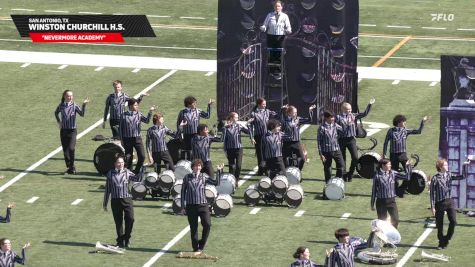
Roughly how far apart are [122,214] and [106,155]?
22.2 ft

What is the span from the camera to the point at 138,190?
4919cm

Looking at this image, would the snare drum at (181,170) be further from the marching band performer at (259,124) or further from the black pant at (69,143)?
the black pant at (69,143)

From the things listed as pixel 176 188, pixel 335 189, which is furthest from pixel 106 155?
pixel 335 189

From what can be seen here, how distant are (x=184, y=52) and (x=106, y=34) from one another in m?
3.66

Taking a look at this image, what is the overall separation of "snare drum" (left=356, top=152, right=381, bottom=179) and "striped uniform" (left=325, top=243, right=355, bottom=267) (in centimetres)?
1083

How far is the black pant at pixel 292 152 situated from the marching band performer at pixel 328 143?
0.84m

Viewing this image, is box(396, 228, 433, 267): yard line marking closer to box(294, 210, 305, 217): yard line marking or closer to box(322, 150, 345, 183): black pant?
box(294, 210, 305, 217): yard line marking

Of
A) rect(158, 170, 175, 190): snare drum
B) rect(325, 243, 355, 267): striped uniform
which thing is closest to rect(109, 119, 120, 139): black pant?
rect(158, 170, 175, 190): snare drum

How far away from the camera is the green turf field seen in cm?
4534

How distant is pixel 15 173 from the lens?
52.0 meters

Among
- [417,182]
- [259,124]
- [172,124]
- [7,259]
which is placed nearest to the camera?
[7,259]

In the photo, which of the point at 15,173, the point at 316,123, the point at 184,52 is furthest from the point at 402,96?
the point at 15,173

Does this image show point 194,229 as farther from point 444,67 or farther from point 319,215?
point 444,67

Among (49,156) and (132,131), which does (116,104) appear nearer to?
(132,131)
